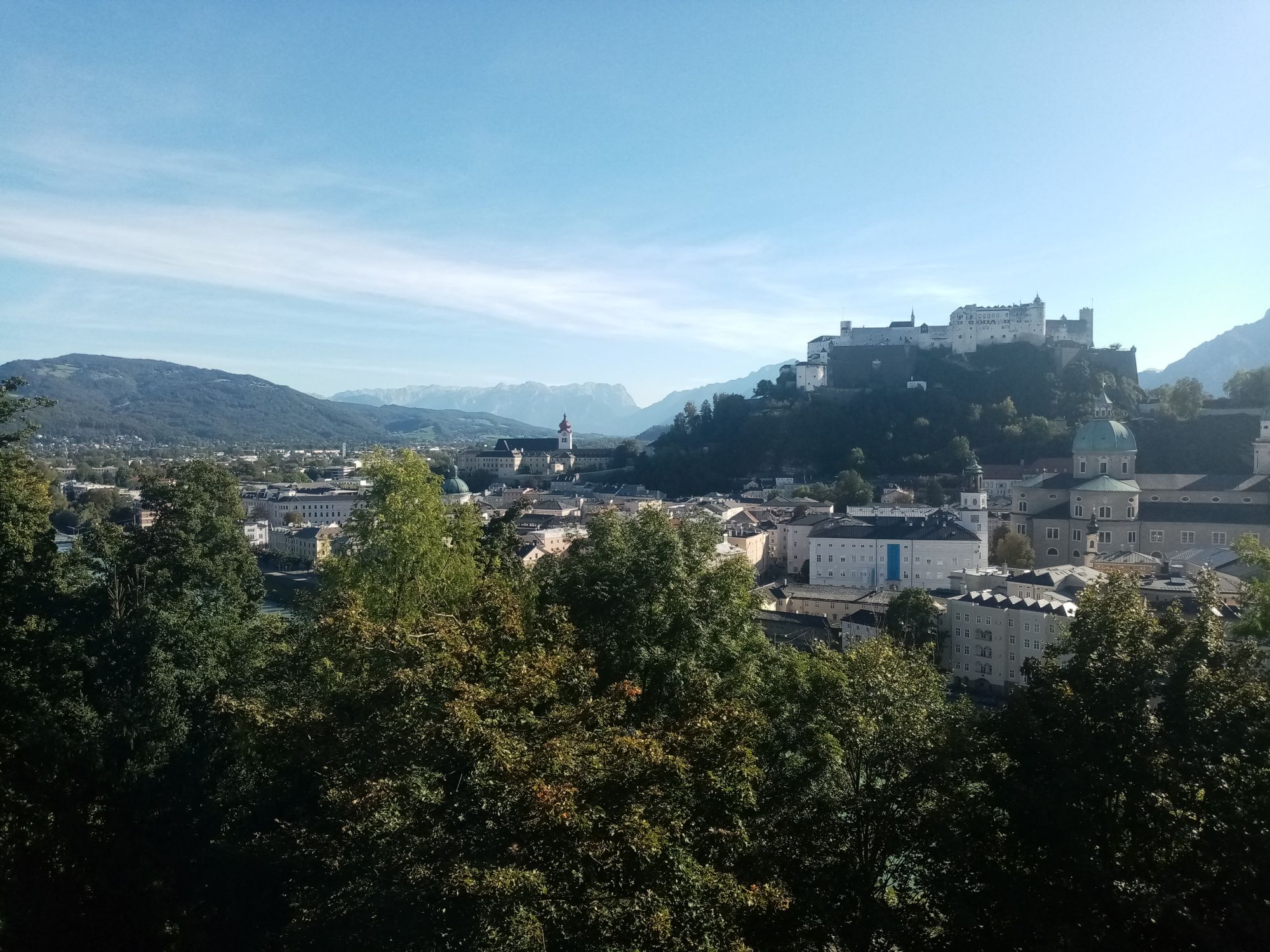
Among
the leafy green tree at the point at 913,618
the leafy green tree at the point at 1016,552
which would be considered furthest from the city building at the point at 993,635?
the leafy green tree at the point at 1016,552

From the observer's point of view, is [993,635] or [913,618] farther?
[913,618]

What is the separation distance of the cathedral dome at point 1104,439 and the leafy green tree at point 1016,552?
8.30m

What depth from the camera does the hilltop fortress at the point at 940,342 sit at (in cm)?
7775

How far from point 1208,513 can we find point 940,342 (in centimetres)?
3932

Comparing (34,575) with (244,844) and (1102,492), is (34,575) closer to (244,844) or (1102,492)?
(244,844)

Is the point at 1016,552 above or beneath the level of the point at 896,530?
beneath

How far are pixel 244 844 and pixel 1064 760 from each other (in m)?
6.81

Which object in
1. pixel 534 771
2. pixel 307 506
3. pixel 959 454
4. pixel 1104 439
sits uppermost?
pixel 1104 439

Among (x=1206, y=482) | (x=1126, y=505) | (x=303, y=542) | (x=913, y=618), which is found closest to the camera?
(x=913, y=618)

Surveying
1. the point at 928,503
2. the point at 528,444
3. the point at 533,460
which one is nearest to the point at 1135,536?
the point at 928,503

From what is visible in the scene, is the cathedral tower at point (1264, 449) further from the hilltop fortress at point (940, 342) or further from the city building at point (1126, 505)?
the hilltop fortress at point (940, 342)

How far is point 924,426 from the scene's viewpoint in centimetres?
6888

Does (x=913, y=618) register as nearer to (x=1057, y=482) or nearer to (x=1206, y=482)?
(x=1057, y=482)

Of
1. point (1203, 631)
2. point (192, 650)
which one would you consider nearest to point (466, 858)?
point (1203, 631)
